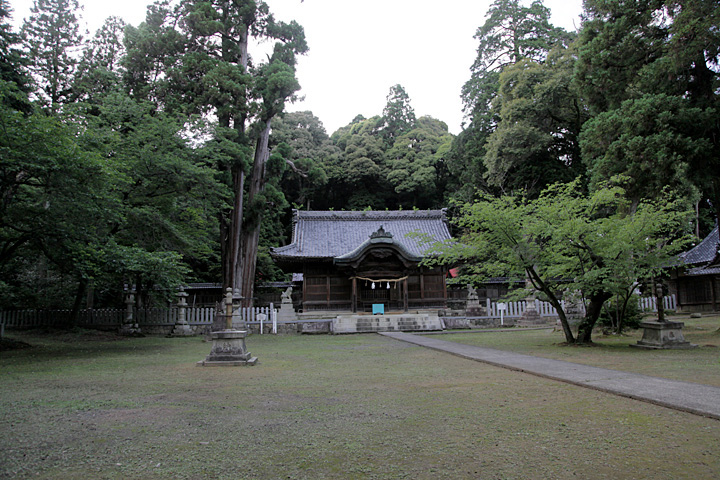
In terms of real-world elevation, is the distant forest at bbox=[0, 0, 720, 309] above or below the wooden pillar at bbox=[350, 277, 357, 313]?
above

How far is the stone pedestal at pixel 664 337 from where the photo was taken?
9344 millimetres

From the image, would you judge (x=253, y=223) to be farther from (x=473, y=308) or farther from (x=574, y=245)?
(x=574, y=245)

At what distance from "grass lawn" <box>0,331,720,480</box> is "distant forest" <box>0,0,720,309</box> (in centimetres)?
591

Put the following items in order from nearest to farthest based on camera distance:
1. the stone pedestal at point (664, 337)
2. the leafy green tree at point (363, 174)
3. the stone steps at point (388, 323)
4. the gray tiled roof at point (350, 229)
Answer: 1. the stone pedestal at point (664, 337)
2. the stone steps at point (388, 323)
3. the gray tiled roof at point (350, 229)
4. the leafy green tree at point (363, 174)

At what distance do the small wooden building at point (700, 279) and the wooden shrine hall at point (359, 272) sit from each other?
44.0 ft

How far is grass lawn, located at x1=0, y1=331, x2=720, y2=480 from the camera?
9.21 feet

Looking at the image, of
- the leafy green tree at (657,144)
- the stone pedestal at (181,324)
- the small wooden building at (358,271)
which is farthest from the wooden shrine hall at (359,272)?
the leafy green tree at (657,144)

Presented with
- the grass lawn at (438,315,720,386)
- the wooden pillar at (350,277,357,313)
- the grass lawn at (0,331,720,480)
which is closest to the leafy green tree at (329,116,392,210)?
the wooden pillar at (350,277,357,313)

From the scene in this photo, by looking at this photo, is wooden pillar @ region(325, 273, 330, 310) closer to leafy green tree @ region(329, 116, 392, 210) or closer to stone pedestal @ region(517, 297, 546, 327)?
Result: stone pedestal @ region(517, 297, 546, 327)

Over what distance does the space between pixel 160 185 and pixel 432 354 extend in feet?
36.8

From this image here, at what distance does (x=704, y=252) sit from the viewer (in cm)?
2386

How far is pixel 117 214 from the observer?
1130 cm

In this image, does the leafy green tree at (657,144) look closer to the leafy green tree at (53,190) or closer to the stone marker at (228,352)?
the stone marker at (228,352)

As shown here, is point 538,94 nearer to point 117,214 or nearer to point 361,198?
point 361,198
